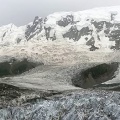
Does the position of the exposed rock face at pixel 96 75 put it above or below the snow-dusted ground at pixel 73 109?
below

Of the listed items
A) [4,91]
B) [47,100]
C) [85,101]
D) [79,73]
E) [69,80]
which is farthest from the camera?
[79,73]

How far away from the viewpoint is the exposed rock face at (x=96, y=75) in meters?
134

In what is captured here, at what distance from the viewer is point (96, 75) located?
15362 cm

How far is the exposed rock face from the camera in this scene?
134 metres

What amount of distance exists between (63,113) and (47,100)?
5.75 metres

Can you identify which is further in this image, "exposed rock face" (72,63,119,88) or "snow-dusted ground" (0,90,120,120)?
"exposed rock face" (72,63,119,88)

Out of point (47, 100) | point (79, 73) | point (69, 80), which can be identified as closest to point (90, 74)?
point (79, 73)

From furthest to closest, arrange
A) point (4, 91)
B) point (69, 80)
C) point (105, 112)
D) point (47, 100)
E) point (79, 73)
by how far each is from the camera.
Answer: point (79, 73) → point (69, 80) → point (4, 91) → point (47, 100) → point (105, 112)

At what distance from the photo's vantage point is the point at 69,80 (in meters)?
120

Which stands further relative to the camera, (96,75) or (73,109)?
(96,75)

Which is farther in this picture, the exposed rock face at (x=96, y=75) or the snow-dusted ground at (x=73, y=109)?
the exposed rock face at (x=96, y=75)

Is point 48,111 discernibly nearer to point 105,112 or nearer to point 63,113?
point 63,113

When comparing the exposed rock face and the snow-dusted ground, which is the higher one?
the snow-dusted ground

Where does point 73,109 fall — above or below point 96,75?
above
